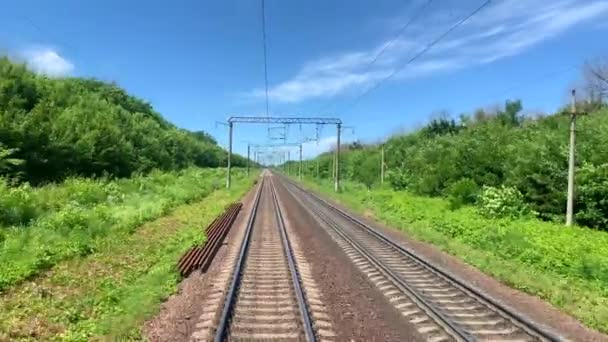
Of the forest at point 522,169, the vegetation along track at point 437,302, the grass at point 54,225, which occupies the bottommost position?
the vegetation along track at point 437,302

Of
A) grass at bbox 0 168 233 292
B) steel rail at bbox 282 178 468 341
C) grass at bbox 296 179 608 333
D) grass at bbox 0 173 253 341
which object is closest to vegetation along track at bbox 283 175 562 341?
steel rail at bbox 282 178 468 341

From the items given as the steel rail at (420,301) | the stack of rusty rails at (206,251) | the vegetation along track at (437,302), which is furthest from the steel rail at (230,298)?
the steel rail at (420,301)

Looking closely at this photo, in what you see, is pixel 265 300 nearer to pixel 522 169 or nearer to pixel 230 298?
pixel 230 298

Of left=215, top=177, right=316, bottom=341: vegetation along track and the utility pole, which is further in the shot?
the utility pole

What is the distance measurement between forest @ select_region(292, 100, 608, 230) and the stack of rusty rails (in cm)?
1260

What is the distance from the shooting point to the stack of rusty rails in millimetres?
14321

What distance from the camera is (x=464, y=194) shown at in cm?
3044

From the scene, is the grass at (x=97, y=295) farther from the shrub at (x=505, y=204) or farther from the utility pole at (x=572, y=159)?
the shrub at (x=505, y=204)

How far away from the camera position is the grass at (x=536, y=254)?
11564 mm

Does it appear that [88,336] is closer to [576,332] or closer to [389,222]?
[576,332]

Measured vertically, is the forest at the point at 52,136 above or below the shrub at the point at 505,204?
above

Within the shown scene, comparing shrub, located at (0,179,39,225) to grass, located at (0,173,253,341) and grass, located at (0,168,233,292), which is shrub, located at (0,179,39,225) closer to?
grass, located at (0,168,233,292)

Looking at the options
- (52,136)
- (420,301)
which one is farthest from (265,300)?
(52,136)

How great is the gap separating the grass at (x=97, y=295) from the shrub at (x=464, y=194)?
1711 cm
